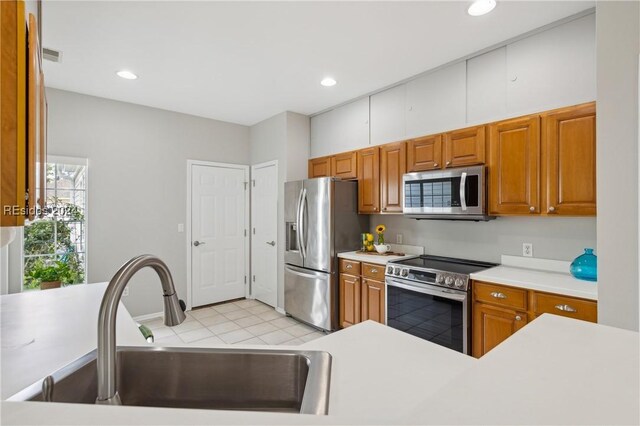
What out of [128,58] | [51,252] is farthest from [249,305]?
[128,58]

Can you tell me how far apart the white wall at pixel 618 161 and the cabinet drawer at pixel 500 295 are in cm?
43

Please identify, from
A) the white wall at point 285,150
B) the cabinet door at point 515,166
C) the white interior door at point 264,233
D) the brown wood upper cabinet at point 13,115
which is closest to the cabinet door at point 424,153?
the cabinet door at point 515,166

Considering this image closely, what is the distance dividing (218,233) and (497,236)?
351 cm

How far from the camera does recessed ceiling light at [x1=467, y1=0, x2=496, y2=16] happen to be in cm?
203

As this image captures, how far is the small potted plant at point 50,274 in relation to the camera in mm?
3197

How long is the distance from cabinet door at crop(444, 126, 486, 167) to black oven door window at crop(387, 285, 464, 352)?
117 cm

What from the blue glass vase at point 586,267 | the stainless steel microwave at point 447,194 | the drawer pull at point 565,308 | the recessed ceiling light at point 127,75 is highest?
the recessed ceiling light at point 127,75

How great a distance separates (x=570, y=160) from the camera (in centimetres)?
217

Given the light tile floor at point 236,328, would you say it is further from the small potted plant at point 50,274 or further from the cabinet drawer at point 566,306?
the cabinet drawer at point 566,306

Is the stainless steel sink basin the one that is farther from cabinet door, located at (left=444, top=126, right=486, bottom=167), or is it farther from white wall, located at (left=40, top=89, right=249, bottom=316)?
white wall, located at (left=40, top=89, right=249, bottom=316)

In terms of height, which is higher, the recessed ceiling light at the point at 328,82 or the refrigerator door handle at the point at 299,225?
the recessed ceiling light at the point at 328,82

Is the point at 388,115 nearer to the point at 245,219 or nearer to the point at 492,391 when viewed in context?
the point at 245,219

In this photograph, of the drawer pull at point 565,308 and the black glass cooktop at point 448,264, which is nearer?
the drawer pull at point 565,308

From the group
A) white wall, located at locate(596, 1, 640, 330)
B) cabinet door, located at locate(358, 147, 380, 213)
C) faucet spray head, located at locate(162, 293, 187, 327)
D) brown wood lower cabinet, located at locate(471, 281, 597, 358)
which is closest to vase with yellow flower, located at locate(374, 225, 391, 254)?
cabinet door, located at locate(358, 147, 380, 213)
